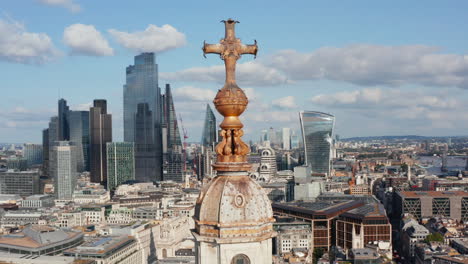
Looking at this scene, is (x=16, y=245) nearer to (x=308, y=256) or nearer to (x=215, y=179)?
(x=308, y=256)

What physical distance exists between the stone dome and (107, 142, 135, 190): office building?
573ft

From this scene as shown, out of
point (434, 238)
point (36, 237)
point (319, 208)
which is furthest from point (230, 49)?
point (319, 208)

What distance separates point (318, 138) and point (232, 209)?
14955 cm

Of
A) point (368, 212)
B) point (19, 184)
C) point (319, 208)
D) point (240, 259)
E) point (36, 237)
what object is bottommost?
point (36, 237)

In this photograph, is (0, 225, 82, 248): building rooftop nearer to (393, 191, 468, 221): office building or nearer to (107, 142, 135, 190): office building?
(393, 191, 468, 221): office building

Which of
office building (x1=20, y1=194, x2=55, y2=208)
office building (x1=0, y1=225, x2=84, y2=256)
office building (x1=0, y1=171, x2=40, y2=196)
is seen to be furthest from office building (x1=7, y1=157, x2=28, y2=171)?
office building (x1=0, y1=225, x2=84, y2=256)

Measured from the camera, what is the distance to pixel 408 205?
103312mm

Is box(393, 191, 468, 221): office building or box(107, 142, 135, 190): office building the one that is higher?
box(107, 142, 135, 190): office building

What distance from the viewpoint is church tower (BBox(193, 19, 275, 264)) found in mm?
9531

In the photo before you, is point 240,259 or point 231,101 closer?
point 240,259

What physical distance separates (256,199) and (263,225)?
45 cm

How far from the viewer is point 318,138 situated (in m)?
157

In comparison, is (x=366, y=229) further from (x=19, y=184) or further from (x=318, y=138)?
(x=19, y=184)

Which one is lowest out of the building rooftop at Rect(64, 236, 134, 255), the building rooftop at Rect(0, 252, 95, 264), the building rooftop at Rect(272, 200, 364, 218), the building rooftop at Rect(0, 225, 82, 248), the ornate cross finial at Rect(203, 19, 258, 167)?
the building rooftop at Rect(0, 252, 95, 264)
